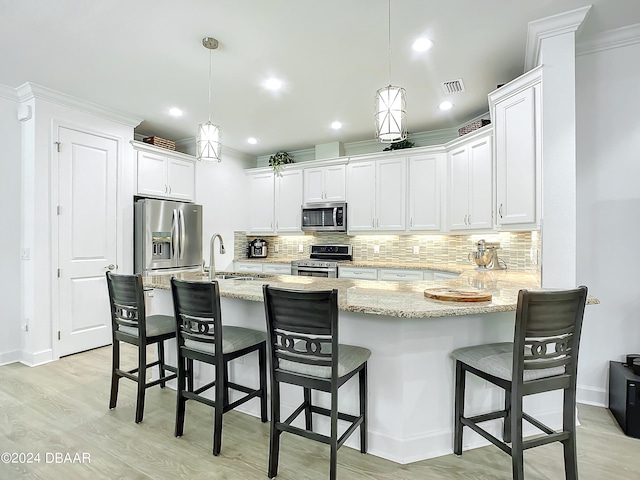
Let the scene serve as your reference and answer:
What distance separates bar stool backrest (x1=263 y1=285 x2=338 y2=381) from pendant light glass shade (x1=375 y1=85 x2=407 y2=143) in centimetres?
107

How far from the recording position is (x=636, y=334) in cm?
253

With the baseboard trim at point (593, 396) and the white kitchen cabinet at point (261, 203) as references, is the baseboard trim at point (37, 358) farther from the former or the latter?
the baseboard trim at point (593, 396)

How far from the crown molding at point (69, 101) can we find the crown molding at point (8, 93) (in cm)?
4

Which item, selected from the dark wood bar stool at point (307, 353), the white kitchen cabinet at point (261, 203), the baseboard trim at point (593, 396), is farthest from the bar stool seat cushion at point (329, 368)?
the white kitchen cabinet at point (261, 203)

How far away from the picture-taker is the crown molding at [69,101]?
3428 millimetres

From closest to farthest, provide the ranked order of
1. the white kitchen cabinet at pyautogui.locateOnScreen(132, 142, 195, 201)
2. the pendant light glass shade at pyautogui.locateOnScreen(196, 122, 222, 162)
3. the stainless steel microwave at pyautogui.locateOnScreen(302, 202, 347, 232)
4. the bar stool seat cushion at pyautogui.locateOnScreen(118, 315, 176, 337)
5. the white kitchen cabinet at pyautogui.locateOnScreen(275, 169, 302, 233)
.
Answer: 1. the bar stool seat cushion at pyautogui.locateOnScreen(118, 315, 176, 337)
2. the pendant light glass shade at pyautogui.locateOnScreen(196, 122, 222, 162)
3. the white kitchen cabinet at pyautogui.locateOnScreen(132, 142, 195, 201)
4. the stainless steel microwave at pyautogui.locateOnScreen(302, 202, 347, 232)
5. the white kitchen cabinet at pyautogui.locateOnScreen(275, 169, 302, 233)

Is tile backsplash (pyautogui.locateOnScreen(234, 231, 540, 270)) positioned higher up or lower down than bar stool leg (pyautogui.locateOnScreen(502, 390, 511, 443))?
higher up

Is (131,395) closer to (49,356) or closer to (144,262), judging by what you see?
(49,356)

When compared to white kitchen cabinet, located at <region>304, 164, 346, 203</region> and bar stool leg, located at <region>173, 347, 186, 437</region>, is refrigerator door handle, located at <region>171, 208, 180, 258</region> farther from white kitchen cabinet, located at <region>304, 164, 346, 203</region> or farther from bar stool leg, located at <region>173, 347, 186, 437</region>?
bar stool leg, located at <region>173, 347, 186, 437</region>

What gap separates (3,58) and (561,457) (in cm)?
501

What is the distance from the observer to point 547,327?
157 cm

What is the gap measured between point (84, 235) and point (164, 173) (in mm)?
1343

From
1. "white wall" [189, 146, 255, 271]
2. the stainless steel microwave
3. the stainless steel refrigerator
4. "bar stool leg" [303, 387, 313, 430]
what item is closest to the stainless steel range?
the stainless steel microwave

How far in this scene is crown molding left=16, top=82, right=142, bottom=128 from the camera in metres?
3.43
